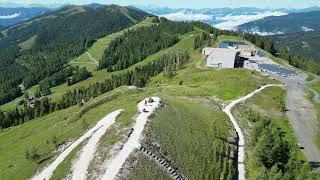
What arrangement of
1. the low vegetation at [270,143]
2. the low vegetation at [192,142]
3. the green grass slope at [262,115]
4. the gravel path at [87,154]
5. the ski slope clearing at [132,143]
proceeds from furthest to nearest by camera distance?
the green grass slope at [262,115], the low vegetation at [270,143], the low vegetation at [192,142], the gravel path at [87,154], the ski slope clearing at [132,143]

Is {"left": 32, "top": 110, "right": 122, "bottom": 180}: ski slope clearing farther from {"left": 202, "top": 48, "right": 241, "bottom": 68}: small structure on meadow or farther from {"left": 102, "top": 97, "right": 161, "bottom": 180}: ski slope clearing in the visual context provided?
{"left": 202, "top": 48, "right": 241, "bottom": 68}: small structure on meadow

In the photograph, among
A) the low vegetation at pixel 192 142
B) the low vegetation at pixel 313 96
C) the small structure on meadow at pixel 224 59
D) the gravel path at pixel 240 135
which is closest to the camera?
the low vegetation at pixel 192 142

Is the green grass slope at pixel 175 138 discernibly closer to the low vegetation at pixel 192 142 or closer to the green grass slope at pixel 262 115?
the low vegetation at pixel 192 142

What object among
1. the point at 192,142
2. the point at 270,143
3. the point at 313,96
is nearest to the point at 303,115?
the point at 313,96

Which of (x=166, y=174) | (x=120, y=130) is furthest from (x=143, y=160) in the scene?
(x=120, y=130)

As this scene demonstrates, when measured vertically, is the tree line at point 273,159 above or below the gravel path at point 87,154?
below

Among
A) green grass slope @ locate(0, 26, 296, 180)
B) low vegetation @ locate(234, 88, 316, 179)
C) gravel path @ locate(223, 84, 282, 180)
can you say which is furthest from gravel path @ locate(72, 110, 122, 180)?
low vegetation @ locate(234, 88, 316, 179)

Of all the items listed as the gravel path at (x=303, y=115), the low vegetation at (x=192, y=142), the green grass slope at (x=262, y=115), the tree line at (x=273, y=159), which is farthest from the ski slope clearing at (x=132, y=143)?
the gravel path at (x=303, y=115)
